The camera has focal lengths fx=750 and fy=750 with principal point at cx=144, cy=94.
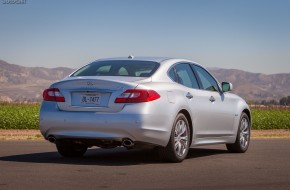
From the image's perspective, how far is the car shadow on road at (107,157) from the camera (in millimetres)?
11734

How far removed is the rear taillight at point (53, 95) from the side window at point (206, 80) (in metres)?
2.78

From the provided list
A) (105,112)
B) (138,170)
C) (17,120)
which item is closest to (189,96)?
(105,112)

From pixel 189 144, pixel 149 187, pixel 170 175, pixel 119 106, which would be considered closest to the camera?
pixel 149 187

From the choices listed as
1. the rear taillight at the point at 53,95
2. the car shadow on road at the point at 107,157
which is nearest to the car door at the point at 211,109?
the car shadow on road at the point at 107,157

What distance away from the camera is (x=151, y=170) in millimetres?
10484

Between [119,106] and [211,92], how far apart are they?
2798 mm

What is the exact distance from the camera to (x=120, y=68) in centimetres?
1204

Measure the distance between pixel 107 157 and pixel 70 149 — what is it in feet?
2.32

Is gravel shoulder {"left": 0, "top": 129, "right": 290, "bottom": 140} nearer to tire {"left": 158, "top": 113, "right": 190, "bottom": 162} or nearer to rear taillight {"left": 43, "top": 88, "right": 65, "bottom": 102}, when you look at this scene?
rear taillight {"left": 43, "top": 88, "right": 65, "bottom": 102}

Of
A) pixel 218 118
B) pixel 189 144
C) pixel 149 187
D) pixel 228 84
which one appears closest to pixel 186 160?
pixel 189 144

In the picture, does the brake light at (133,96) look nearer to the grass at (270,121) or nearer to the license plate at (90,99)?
the license plate at (90,99)

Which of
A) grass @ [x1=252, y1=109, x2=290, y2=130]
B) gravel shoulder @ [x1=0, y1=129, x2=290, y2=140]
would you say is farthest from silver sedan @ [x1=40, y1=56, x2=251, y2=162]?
grass @ [x1=252, y1=109, x2=290, y2=130]

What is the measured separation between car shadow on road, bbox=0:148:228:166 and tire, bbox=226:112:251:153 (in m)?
0.35

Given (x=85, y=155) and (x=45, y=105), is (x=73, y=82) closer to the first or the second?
(x=45, y=105)
